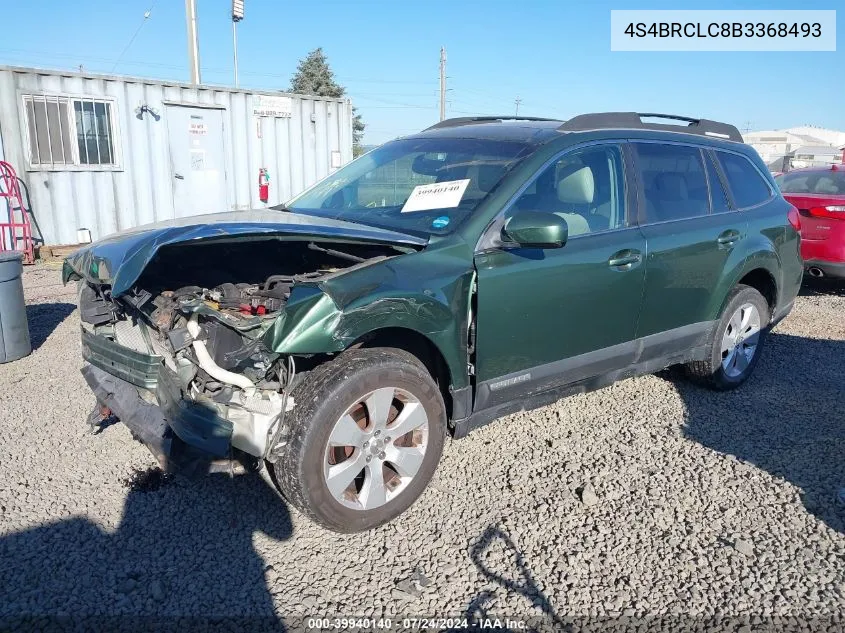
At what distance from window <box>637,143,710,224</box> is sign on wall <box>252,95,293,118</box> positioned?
30.9ft

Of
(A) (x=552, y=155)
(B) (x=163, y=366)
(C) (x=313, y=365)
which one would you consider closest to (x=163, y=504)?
(B) (x=163, y=366)

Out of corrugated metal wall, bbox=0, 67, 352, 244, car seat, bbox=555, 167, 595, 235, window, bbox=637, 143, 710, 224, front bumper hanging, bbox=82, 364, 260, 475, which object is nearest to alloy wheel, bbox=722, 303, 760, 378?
window, bbox=637, 143, 710, 224

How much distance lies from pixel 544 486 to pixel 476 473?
377mm

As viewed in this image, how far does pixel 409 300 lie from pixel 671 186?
2.20m

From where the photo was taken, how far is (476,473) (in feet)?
12.2

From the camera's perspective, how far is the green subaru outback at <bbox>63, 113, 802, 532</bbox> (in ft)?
9.64

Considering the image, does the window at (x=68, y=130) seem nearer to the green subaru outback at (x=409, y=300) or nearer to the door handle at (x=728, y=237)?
the green subaru outback at (x=409, y=300)

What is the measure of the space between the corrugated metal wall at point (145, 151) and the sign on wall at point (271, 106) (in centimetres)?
8

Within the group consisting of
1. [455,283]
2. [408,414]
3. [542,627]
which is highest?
[455,283]

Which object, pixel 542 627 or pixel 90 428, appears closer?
pixel 542 627

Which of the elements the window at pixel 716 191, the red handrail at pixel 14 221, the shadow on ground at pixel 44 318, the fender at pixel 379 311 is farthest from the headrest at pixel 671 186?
the red handrail at pixel 14 221

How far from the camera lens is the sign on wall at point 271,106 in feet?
40.0

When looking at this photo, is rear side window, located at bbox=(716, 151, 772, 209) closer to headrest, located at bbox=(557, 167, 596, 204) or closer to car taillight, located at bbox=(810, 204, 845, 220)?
headrest, located at bbox=(557, 167, 596, 204)

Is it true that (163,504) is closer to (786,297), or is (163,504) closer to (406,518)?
(406,518)
